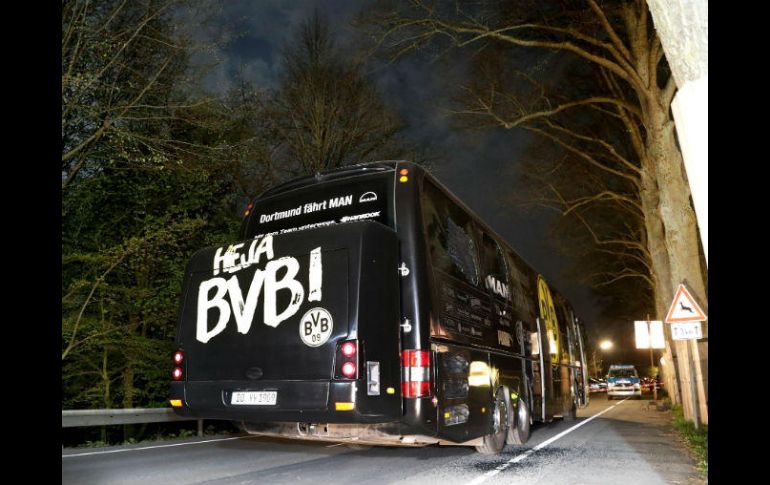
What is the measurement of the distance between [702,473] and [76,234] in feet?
47.9

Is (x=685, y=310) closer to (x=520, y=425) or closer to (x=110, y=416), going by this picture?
(x=520, y=425)

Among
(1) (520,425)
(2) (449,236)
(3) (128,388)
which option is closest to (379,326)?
(2) (449,236)

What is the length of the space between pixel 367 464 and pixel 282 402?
2.09 metres

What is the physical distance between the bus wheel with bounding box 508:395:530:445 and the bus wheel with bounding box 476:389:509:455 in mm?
734

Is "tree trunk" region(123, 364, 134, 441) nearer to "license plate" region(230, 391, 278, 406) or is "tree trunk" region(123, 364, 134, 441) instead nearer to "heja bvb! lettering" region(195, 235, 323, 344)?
"heja bvb! lettering" region(195, 235, 323, 344)

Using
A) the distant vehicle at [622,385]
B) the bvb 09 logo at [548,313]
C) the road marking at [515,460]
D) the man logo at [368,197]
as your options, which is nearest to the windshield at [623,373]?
the distant vehicle at [622,385]

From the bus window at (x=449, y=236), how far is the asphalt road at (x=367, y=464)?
2490 mm

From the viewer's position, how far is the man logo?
7402mm

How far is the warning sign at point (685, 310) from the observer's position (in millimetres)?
11703

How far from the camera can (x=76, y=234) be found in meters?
15.4

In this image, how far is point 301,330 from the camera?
6395mm

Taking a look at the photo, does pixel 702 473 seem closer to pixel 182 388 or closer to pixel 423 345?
pixel 423 345
